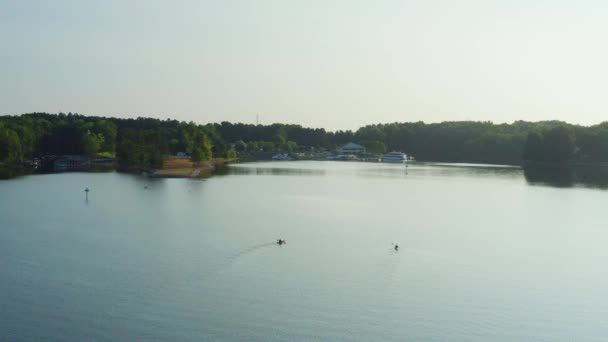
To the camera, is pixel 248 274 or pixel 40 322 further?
pixel 248 274

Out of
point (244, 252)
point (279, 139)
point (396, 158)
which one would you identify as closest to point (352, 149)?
point (279, 139)

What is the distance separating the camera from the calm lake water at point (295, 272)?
16609 mm

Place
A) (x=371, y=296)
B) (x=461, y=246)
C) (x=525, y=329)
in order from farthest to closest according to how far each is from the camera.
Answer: (x=461, y=246) < (x=371, y=296) < (x=525, y=329)

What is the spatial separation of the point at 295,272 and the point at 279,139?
15397 centimetres

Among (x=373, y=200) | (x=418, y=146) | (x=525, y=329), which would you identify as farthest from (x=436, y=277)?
(x=418, y=146)

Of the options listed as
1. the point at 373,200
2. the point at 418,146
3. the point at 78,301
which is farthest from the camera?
the point at 418,146

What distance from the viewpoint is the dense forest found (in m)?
85.2

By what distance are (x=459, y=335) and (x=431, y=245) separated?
1283 centimetres

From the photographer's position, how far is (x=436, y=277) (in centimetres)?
2238

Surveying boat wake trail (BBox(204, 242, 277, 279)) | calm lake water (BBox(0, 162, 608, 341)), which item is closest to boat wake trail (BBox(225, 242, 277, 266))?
boat wake trail (BBox(204, 242, 277, 279))

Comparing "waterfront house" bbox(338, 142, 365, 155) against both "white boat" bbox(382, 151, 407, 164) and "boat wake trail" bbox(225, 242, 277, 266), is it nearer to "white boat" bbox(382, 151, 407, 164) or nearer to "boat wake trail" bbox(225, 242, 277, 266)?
"white boat" bbox(382, 151, 407, 164)

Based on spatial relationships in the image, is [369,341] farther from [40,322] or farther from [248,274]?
[40,322]

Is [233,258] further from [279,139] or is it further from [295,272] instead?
[279,139]

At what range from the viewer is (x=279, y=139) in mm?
175500
